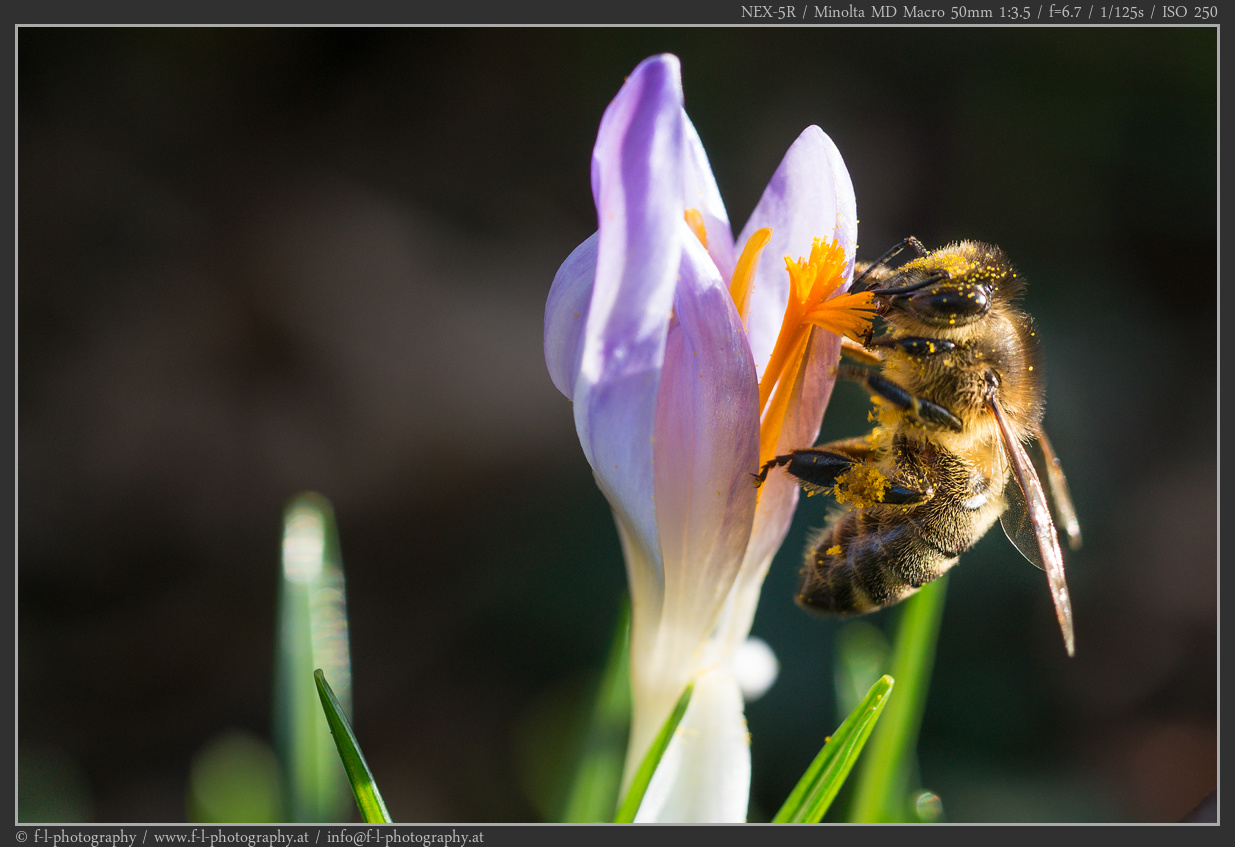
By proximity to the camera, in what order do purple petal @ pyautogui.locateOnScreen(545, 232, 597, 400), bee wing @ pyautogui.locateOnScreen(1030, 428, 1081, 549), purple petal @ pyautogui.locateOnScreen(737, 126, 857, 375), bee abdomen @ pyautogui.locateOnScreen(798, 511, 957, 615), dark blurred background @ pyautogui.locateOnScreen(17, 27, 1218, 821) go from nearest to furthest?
purple petal @ pyautogui.locateOnScreen(545, 232, 597, 400) < purple petal @ pyautogui.locateOnScreen(737, 126, 857, 375) < bee abdomen @ pyautogui.locateOnScreen(798, 511, 957, 615) < bee wing @ pyautogui.locateOnScreen(1030, 428, 1081, 549) < dark blurred background @ pyautogui.locateOnScreen(17, 27, 1218, 821)

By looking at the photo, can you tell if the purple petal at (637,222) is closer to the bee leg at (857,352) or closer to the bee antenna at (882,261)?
the bee antenna at (882,261)

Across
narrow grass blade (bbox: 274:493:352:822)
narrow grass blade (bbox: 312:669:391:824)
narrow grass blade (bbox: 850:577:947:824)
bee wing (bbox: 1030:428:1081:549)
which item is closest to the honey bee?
bee wing (bbox: 1030:428:1081:549)

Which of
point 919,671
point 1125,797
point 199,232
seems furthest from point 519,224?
point 1125,797

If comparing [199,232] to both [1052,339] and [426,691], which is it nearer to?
[426,691]

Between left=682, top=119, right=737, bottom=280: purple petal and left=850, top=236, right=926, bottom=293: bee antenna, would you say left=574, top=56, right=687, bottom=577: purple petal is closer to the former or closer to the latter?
left=682, top=119, right=737, bottom=280: purple petal

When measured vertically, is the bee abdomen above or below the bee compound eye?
below

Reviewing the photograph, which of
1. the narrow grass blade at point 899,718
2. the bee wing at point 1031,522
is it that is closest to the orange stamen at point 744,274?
the bee wing at point 1031,522

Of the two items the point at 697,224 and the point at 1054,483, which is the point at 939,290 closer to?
the point at 697,224
